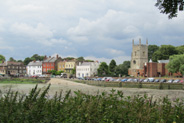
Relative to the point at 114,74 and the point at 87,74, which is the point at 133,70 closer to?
the point at 114,74

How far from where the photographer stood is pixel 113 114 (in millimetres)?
6223

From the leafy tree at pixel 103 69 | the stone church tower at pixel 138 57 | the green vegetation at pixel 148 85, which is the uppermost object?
the stone church tower at pixel 138 57

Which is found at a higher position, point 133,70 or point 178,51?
point 178,51

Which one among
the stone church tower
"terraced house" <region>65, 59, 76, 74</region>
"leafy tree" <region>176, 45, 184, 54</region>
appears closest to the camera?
the stone church tower

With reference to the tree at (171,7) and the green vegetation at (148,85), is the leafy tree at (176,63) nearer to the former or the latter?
the green vegetation at (148,85)

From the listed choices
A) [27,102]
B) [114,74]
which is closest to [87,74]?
[114,74]

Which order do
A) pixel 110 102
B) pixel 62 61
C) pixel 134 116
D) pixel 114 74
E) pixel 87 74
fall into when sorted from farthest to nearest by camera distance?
pixel 62 61
pixel 87 74
pixel 114 74
pixel 110 102
pixel 134 116

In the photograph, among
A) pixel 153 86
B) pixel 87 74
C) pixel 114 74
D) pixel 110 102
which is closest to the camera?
pixel 110 102

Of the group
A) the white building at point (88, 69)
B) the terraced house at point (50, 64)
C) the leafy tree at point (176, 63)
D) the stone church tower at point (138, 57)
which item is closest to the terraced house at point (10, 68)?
the terraced house at point (50, 64)

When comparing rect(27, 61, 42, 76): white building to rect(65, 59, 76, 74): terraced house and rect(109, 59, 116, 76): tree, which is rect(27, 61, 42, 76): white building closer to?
rect(65, 59, 76, 74): terraced house

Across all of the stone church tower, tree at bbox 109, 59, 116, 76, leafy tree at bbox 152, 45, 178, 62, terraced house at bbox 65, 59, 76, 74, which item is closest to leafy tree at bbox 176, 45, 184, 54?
leafy tree at bbox 152, 45, 178, 62

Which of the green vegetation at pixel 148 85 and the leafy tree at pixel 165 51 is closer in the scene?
the green vegetation at pixel 148 85

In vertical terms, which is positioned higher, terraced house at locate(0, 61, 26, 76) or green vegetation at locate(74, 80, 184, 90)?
terraced house at locate(0, 61, 26, 76)

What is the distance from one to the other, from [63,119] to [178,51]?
90.6 metres
